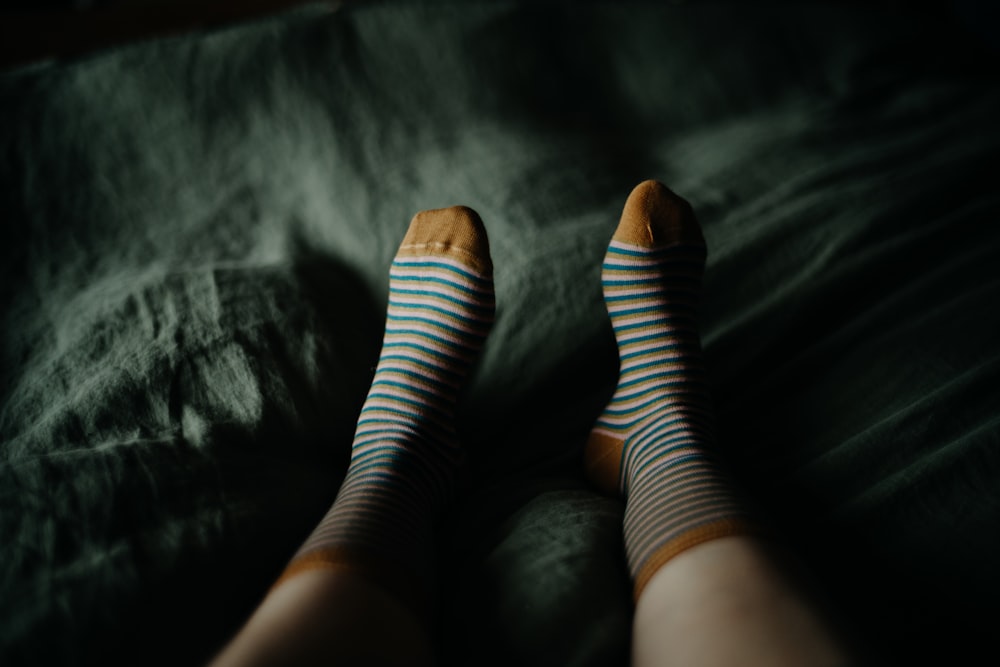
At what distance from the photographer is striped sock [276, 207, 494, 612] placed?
1.52 feet

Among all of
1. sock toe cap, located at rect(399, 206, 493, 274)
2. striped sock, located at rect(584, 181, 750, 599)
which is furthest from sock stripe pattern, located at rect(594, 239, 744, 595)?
sock toe cap, located at rect(399, 206, 493, 274)

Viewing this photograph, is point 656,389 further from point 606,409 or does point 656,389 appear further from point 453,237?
point 453,237

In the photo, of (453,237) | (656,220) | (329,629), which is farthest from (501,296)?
(329,629)

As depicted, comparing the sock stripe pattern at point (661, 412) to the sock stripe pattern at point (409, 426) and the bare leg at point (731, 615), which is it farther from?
the sock stripe pattern at point (409, 426)

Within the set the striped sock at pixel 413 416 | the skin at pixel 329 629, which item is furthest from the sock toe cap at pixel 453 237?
the skin at pixel 329 629

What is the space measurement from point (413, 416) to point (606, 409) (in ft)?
0.68

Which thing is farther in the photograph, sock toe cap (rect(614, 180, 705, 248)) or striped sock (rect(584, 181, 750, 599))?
sock toe cap (rect(614, 180, 705, 248))

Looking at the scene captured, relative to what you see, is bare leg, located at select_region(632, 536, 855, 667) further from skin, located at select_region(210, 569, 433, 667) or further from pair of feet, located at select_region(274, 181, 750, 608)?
skin, located at select_region(210, 569, 433, 667)

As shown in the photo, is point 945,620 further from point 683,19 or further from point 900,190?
point 683,19

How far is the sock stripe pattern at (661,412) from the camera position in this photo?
48 centimetres

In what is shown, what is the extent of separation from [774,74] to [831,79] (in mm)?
89

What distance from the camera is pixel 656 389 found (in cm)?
64

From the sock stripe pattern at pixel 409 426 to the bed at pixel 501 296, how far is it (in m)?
0.03

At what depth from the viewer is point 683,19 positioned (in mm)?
984
